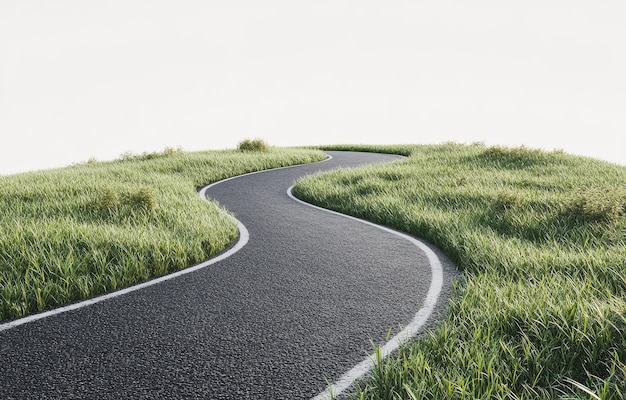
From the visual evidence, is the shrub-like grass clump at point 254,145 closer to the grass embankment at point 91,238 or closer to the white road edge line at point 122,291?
the grass embankment at point 91,238

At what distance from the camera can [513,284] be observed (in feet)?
17.4

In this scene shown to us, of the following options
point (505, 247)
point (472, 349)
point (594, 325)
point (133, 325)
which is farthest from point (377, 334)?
point (505, 247)

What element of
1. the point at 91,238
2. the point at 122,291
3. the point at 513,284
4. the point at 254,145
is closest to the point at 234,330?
the point at 122,291

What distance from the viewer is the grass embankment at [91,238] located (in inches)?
227

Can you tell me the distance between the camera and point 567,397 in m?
3.19

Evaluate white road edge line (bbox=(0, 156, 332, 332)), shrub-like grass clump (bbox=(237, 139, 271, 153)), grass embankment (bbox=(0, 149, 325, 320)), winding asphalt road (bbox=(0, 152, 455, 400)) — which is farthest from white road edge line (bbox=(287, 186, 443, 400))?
shrub-like grass clump (bbox=(237, 139, 271, 153))

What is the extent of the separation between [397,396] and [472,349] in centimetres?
93

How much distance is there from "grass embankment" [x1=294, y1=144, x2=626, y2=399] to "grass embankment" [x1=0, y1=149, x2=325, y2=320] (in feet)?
12.9

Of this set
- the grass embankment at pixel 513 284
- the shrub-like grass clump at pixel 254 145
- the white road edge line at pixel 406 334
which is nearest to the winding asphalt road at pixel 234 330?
the white road edge line at pixel 406 334

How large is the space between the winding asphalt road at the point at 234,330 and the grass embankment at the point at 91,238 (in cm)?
59

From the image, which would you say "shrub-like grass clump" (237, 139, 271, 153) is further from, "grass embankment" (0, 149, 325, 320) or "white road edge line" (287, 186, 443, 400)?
"white road edge line" (287, 186, 443, 400)

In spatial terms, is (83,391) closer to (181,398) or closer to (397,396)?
(181,398)

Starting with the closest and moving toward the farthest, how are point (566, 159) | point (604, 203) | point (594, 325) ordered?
point (594, 325) → point (604, 203) → point (566, 159)

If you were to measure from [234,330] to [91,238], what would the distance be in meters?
3.79
